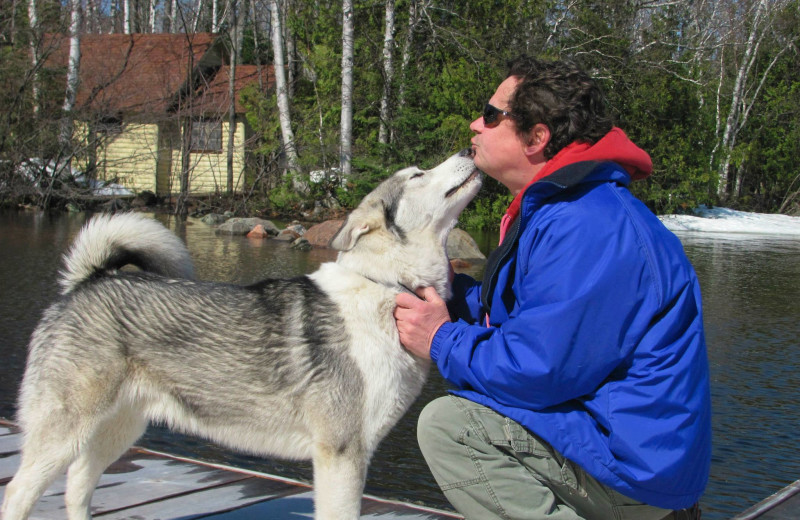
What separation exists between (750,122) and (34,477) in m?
31.5

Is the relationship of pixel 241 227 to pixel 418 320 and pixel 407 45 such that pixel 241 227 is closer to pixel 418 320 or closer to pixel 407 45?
pixel 407 45

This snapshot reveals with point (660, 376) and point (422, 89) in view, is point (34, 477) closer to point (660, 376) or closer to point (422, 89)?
point (660, 376)

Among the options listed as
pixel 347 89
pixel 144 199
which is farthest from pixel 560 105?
pixel 144 199

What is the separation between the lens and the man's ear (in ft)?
8.80

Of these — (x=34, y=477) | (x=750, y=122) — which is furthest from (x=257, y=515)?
(x=750, y=122)

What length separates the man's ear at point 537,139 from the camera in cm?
268

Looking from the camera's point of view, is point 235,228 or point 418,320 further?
point 235,228

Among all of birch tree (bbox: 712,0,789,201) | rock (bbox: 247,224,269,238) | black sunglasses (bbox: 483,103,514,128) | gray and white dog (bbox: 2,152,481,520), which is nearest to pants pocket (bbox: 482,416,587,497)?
gray and white dog (bbox: 2,152,481,520)

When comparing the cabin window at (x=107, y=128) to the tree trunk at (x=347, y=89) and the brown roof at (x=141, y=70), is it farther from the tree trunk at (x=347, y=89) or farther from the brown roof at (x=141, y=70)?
the tree trunk at (x=347, y=89)

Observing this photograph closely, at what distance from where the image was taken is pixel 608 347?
2.20m

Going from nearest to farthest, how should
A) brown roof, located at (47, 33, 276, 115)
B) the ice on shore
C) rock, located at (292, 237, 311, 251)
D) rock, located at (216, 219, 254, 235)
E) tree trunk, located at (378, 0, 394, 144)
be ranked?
rock, located at (292, 237, 311, 251) < rock, located at (216, 219, 254, 235) < tree trunk, located at (378, 0, 394, 144) < brown roof, located at (47, 33, 276, 115) < the ice on shore

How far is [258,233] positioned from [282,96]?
5.55 metres

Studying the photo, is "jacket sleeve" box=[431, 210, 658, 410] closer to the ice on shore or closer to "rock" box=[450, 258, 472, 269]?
"rock" box=[450, 258, 472, 269]

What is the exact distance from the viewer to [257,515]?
3.16 m
